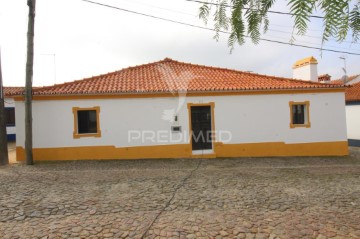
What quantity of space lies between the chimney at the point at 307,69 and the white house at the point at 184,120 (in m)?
2.70

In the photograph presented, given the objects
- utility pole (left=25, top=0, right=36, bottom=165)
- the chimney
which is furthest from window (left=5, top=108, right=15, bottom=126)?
the chimney

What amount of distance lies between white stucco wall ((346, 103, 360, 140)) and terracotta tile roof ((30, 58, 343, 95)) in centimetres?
624

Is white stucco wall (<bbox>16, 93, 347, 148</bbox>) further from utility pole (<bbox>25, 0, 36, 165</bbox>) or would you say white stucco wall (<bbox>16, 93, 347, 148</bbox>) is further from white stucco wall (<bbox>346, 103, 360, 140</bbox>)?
white stucco wall (<bbox>346, 103, 360, 140</bbox>)

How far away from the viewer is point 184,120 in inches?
432

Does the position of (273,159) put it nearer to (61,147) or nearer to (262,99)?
(262,99)

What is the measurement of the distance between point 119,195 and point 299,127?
8.57 metres

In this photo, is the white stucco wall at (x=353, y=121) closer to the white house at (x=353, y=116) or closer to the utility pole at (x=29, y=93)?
the white house at (x=353, y=116)

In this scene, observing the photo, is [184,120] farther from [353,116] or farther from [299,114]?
[353,116]

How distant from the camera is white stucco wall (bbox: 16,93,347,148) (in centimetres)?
1045

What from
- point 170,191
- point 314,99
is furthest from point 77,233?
point 314,99

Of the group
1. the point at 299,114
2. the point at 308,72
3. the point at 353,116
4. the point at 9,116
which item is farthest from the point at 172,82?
the point at 9,116

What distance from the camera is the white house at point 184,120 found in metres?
10.5

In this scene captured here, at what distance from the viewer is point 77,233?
13.4 ft

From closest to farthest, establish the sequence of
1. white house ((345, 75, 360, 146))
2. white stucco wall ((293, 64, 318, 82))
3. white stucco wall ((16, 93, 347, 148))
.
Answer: white stucco wall ((16, 93, 347, 148)) → white stucco wall ((293, 64, 318, 82)) → white house ((345, 75, 360, 146))
